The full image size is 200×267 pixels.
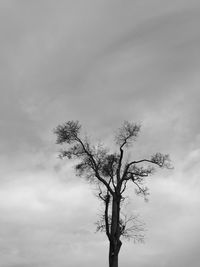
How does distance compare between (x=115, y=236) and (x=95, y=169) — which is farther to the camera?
(x=95, y=169)

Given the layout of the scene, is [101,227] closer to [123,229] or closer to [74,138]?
[123,229]

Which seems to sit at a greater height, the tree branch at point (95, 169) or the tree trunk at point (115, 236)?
the tree branch at point (95, 169)

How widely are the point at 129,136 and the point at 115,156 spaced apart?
169 cm

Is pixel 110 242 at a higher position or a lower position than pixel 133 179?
lower

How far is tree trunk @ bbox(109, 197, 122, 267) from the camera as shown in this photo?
37.3m

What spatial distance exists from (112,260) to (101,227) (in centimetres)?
229

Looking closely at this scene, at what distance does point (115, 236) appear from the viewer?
37938 millimetres

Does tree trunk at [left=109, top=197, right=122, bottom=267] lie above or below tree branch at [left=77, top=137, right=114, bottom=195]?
below

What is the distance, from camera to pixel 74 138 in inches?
1619

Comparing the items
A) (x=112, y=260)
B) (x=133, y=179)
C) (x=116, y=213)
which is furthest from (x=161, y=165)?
(x=112, y=260)

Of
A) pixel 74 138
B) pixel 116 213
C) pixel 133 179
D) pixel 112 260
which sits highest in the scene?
pixel 74 138

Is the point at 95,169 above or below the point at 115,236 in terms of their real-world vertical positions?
above

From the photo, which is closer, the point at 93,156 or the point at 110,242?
the point at 110,242

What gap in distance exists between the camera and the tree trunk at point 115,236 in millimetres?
37312
